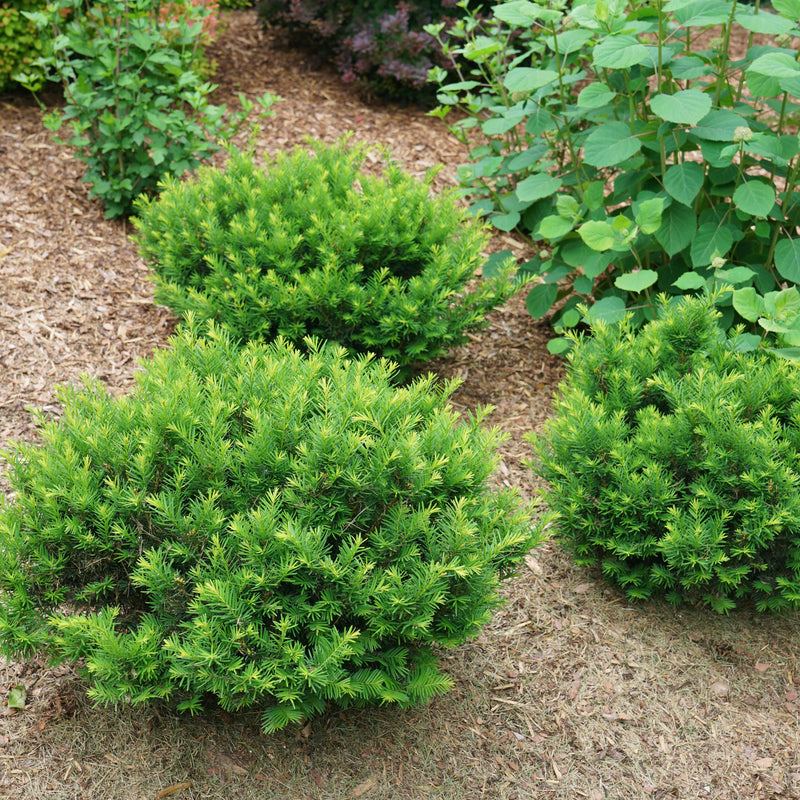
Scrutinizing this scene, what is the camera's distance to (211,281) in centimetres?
325

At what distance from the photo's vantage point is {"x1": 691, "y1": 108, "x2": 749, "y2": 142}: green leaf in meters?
2.93

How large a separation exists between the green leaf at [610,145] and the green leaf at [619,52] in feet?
1.24

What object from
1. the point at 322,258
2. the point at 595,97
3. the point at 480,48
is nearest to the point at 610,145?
the point at 595,97

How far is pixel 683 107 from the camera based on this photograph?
277cm

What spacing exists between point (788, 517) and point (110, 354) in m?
2.90

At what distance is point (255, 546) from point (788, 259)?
243 cm

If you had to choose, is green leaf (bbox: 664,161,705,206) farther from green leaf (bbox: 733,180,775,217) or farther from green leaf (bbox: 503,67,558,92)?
green leaf (bbox: 503,67,558,92)

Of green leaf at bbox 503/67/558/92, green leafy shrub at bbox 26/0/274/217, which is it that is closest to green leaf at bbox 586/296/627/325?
green leaf at bbox 503/67/558/92

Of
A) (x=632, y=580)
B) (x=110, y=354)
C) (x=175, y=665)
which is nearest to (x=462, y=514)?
(x=175, y=665)

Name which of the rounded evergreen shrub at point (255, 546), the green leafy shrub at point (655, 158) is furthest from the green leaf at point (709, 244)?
the rounded evergreen shrub at point (255, 546)

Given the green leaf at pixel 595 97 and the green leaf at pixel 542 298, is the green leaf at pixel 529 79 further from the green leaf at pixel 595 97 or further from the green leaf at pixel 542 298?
the green leaf at pixel 542 298

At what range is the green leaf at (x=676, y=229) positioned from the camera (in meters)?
3.16

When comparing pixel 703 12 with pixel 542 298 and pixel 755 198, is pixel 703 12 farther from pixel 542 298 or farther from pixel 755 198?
pixel 542 298

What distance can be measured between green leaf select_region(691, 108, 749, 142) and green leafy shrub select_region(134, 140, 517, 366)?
951 millimetres
